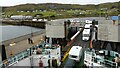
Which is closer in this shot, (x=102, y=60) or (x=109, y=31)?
(x=102, y=60)

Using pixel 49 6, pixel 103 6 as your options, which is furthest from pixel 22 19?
pixel 103 6

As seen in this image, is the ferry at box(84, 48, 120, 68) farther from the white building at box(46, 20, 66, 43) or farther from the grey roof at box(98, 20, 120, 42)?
the white building at box(46, 20, 66, 43)

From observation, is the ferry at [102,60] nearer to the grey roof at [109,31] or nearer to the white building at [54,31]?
the grey roof at [109,31]

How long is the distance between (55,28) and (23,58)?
249 centimetres

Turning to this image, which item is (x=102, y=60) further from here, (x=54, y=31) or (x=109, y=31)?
(x=54, y=31)

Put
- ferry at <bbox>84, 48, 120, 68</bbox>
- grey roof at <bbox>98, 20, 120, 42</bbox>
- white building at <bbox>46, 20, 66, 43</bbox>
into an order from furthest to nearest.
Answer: white building at <bbox>46, 20, 66, 43</bbox>, grey roof at <bbox>98, 20, 120, 42</bbox>, ferry at <bbox>84, 48, 120, 68</bbox>

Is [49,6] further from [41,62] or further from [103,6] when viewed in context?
[41,62]

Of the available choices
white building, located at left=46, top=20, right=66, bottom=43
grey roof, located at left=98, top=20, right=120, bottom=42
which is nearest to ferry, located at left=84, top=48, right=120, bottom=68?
grey roof, located at left=98, top=20, right=120, bottom=42

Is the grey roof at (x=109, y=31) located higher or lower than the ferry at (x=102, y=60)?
higher

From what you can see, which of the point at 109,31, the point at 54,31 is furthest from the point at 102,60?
the point at 54,31

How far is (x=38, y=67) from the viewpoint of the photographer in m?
4.53

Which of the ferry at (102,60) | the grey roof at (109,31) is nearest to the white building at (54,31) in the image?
the grey roof at (109,31)

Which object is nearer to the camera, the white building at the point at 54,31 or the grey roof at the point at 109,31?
the grey roof at the point at 109,31

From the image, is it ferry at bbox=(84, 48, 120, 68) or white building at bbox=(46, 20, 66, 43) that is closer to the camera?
ferry at bbox=(84, 48, 120, 68)
